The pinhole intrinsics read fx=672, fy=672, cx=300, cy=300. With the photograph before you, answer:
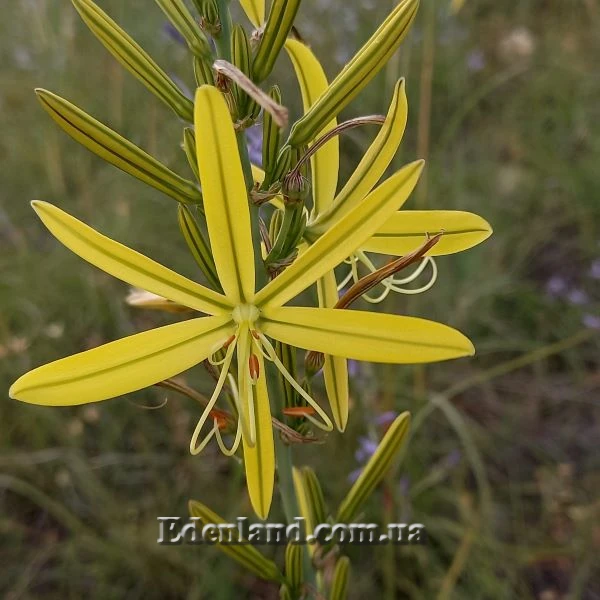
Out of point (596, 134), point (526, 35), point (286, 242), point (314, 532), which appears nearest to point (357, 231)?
point (286, 242)

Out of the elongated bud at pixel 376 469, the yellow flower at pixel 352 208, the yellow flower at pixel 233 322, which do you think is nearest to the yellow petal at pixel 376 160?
the yellow flower at pixel 352 208

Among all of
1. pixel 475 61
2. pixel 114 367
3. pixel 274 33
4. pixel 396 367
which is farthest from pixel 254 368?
pixel 475 61

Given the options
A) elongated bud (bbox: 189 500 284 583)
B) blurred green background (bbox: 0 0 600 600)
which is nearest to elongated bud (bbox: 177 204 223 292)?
elongated bud (bbox: 189 500 284 583)

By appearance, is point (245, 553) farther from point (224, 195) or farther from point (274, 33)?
point (274, 33)

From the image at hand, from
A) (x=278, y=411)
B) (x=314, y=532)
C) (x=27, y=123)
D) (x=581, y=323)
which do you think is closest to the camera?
(x=278, y=411)

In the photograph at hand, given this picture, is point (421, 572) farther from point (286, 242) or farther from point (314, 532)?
point (286, 242)

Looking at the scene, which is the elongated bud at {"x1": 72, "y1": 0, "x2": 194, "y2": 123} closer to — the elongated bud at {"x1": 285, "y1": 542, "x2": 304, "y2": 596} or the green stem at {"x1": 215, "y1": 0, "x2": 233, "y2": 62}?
the green stem at {"x1": 215, "y1": 0, "x2": 233, "y2": 62}
